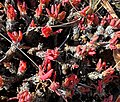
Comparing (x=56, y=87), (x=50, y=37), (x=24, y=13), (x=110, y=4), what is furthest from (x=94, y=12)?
(x=56, y=87)

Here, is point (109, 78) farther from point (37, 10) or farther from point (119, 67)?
point (37, 10)

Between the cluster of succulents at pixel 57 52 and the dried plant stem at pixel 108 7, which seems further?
the dried plant stem at pixel 108 7

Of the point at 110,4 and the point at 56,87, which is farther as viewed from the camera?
the point at 110,4

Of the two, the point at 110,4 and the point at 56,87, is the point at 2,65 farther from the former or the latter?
the point at 110,4

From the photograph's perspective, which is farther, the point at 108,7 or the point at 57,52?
the point at 108,7

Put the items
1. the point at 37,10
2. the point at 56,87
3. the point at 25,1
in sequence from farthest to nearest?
1. the point at 25,1
2. the point at 37,10
3. the point at 56,87

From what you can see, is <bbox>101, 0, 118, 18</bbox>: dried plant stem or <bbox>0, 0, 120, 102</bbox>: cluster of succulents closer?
<bbox>0, 0, 120, 102</bbox>: cluster of succulents

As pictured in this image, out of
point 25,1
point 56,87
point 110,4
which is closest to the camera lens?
point 56,87

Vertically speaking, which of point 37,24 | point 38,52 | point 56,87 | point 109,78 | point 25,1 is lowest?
point 109,78

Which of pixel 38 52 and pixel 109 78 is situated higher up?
pixel 38 52
